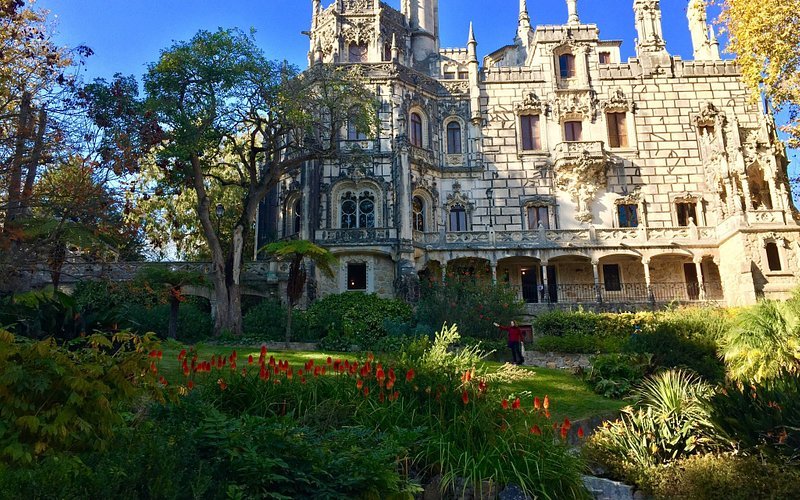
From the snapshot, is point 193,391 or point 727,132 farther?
point 727,132

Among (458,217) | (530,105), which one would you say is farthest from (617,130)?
(458,217)

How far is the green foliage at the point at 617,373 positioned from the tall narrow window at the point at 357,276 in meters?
15.9

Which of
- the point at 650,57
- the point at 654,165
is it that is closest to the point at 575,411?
the point at 654,165

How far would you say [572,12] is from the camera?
3656 cm

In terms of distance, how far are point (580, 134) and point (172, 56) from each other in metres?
22.4

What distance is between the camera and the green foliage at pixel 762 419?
7.48 metres

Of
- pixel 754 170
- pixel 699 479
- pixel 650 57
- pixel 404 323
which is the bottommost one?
pixel 699 479

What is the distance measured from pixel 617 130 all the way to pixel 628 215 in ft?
17.3

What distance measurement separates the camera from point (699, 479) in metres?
7.47

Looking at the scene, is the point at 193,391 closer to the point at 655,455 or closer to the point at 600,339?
the point at 655,455

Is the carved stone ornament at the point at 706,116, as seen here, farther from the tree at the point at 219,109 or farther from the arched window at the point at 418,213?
the tree at the point at 219,109

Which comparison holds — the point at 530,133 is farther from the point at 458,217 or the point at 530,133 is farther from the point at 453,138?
the point at 458,217

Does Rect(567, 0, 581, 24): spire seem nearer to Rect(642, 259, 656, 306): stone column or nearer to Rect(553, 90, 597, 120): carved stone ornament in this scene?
Rect(553, 90, 597, 120): carved stone ornament

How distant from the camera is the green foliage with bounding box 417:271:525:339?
2186 centimetres
